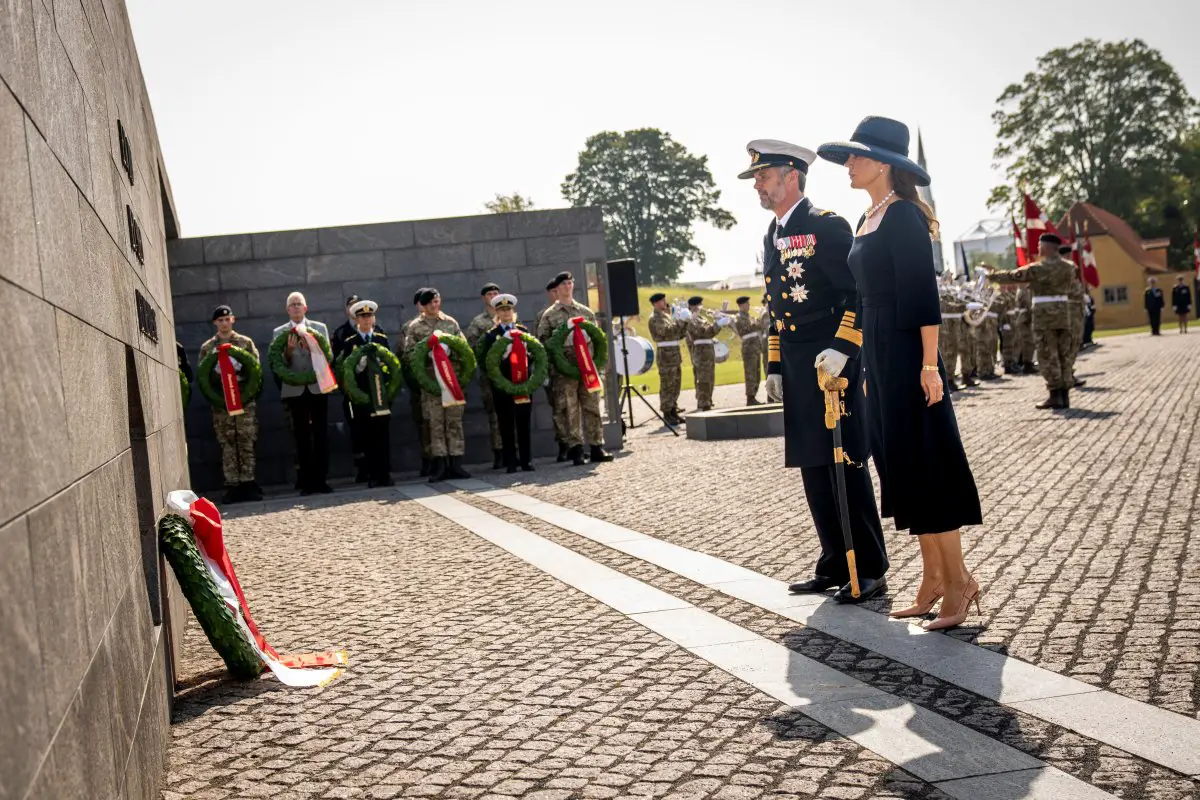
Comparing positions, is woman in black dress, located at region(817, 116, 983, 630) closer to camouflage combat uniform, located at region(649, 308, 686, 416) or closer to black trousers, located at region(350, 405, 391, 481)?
black trousers, located at region(350, 405, 391, 481)

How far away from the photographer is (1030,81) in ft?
241

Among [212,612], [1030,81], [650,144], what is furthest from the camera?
[650,144]

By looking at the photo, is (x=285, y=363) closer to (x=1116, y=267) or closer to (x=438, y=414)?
(x=438, y=414)

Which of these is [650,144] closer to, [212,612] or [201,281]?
[201,281]

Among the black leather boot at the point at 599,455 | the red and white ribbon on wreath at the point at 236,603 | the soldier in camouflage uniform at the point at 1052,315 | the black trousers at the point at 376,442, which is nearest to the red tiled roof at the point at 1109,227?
the soldier in camouflage uniform at the point at 1052,315

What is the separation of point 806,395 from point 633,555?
222 centimetres

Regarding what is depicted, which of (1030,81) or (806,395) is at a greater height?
(1030,81)

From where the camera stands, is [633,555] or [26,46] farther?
[633,555]

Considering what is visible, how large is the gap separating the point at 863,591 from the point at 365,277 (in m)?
12.2

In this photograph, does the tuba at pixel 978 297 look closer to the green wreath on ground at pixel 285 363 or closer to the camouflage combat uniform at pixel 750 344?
the camouflage combat uniform at pixel 750 344

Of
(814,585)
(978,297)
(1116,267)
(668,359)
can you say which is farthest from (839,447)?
(1116,267)

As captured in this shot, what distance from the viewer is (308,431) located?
1609 centimetres

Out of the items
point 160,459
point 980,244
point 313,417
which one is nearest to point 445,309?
point 313,417

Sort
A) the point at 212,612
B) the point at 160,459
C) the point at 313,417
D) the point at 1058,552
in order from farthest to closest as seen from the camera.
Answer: the point at 313,417 → the point at 1058,552 → the point at 160,459 → the point at 212,612
